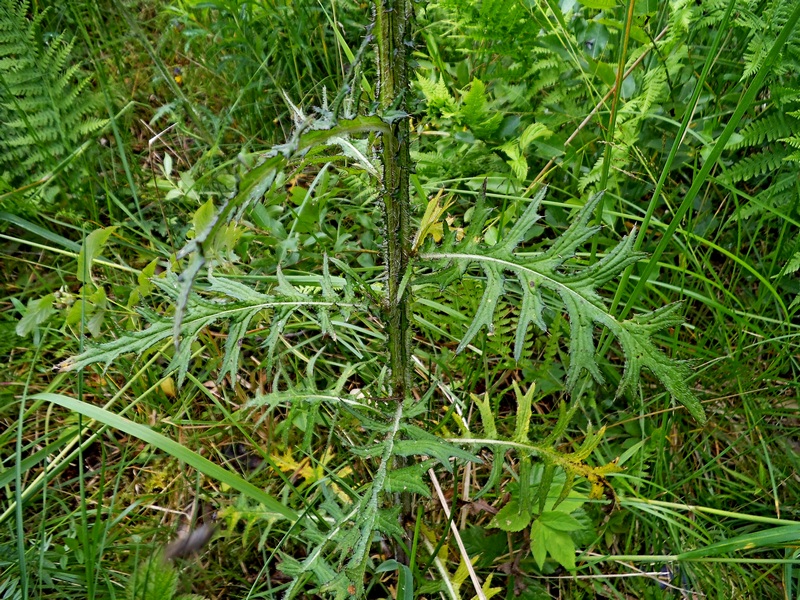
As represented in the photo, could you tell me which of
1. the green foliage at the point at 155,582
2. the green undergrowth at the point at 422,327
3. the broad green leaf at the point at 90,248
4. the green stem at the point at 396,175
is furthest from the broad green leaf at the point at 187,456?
the broad green leaf at the point at 90,248

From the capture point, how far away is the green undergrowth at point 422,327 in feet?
3.92

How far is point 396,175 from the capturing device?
1067 mm

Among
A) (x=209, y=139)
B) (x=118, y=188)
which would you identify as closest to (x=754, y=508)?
(x=209, y=139)

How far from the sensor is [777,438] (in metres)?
1.67

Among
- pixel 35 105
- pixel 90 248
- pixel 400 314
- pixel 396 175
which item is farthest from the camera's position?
pixel 35 105

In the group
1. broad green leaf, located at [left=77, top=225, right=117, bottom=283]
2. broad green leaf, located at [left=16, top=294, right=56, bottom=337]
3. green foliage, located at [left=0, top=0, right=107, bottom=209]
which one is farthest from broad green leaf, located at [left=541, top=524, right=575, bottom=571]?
green foliage, located at [left=0, top=0, right=107, bottom=209]

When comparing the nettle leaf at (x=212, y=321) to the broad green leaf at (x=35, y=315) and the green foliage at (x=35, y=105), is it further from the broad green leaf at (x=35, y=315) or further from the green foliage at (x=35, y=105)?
the green foliage at (x=35, y=105)

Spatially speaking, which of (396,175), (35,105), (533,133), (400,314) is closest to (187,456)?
(400,314)

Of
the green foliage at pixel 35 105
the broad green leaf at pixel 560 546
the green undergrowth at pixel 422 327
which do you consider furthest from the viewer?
the green foliage at pixel 35 105

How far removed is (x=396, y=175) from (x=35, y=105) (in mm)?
2194

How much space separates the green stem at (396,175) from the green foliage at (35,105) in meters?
1.87

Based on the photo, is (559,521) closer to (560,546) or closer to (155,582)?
(560,546)

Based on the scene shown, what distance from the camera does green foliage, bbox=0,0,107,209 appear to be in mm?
2482

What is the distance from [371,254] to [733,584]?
1.45 meters
